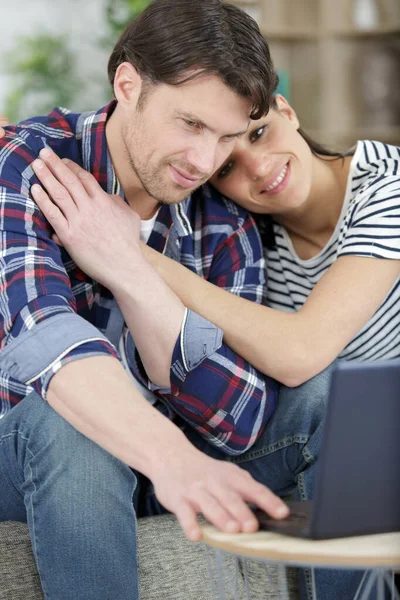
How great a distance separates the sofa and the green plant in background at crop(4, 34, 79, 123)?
2.79 m

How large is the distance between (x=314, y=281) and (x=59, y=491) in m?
0.84

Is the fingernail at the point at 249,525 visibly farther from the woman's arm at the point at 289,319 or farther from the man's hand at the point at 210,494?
the woman's arm at the point at 289,319

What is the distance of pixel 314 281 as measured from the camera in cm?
183

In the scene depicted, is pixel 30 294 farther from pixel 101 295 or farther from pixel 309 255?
pixel 309 255

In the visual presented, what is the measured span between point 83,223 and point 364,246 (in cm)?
54

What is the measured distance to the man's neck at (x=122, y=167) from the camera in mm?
1581

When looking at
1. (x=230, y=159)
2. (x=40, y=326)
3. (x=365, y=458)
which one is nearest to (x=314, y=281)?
(x=230, y=159)

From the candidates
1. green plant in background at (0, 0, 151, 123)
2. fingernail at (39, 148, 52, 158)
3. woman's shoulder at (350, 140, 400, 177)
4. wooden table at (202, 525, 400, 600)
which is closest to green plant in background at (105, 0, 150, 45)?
green plant in background at (0, 0, 151, 123)

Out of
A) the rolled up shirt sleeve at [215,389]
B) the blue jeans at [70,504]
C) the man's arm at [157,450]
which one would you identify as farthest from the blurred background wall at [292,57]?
the man's arm at [157,450]

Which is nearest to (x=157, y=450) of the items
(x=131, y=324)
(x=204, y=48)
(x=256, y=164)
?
(x=131, y=324)

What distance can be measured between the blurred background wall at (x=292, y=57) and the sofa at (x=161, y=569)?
2683 millimetres

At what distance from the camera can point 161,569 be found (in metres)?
1.46

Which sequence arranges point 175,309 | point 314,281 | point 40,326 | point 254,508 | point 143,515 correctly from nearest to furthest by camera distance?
point 254,508 → point 40,326 → point 175,309 → point 143,515 → point 314,281

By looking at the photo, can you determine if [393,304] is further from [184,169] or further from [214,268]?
[184,169]
